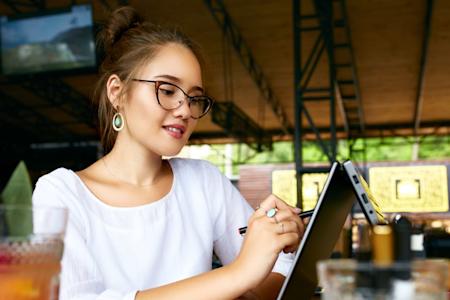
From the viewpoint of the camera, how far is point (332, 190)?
0.91m

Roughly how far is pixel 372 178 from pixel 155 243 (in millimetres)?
10553

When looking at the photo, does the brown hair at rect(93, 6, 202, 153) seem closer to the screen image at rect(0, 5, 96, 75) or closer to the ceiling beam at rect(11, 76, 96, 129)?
the screen image at rect(0, 5, 96, 75)

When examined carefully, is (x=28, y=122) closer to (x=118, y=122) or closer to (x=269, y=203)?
(x=118, y=122)

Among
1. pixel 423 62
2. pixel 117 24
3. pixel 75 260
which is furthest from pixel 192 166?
pixel 423 62

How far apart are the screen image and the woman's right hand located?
18.6 feet

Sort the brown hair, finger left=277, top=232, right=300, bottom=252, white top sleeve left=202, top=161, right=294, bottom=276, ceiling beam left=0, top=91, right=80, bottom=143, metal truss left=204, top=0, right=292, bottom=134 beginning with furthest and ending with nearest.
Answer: ceiling beam left=0, top=91, right=80, bottom=143 < metal truss left=204, top=0, right=292, bottom=134 < white top sleeve left=202, top=161, right=294, bottom=276 < the brown hair < finger left=277, top=232, right=300, bottom=252

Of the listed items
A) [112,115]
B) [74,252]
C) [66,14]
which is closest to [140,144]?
[112,115]

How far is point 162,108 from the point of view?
134 cm

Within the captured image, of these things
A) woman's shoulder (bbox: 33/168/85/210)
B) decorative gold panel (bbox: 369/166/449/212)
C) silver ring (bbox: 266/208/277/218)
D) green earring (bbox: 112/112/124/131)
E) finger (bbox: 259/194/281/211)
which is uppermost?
green earring (bbox: 112/112/124/131)

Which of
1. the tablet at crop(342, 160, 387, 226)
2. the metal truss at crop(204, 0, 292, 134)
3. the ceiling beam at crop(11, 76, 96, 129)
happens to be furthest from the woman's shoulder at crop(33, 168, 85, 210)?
the ceiling beam at crop(11, 76, 96, 129)

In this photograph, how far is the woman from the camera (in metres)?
1.32

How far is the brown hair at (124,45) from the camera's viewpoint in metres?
1.46

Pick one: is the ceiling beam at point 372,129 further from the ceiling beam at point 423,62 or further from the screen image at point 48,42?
the screen image at point 48,42

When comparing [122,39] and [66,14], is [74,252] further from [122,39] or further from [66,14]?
[66,14]
